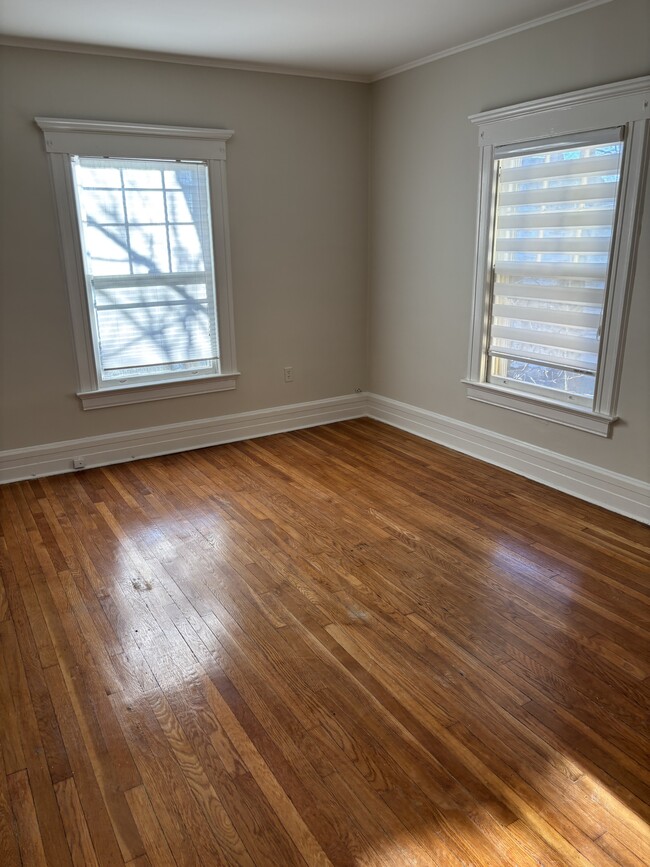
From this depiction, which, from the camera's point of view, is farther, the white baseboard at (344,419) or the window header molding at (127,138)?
the window header molding at (127,138)

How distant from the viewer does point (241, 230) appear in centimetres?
446

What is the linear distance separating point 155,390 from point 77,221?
3.90ft

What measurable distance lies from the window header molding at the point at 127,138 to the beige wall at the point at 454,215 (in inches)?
51.4

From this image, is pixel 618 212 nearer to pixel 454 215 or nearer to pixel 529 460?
pixel 454 215

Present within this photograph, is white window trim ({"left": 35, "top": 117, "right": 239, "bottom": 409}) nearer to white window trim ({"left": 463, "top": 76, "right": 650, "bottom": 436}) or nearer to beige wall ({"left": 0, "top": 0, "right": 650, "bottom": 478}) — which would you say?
beige wall ({"left": 0, "top": 0, "right": 650, "bottom": 478})

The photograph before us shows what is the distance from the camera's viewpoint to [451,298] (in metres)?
4.37

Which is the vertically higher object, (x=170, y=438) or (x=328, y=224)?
(x=328, y=224)

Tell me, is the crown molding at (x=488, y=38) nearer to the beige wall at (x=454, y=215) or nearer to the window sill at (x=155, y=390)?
the beige wall at (x=454, y=215)

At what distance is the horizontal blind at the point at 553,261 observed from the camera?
3.30 m

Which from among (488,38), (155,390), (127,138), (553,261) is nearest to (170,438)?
(155,390)

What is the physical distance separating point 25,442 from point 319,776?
3082mm

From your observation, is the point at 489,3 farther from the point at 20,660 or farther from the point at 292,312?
the point at 20,660

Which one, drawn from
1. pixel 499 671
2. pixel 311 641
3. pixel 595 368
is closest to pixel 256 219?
pixel 595 368

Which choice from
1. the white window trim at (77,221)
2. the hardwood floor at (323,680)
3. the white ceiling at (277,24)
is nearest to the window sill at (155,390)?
the white window trim at (77,221)
